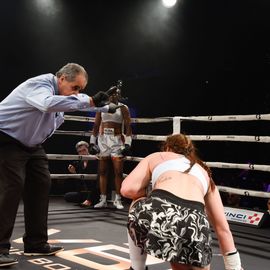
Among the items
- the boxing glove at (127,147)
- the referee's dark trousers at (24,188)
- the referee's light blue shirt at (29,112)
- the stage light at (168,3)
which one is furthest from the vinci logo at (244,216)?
the stage light at (168,3)

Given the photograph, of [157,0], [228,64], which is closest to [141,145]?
[228,64]

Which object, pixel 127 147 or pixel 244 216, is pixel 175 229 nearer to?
pixel 244 216

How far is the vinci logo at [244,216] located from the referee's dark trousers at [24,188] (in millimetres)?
2059

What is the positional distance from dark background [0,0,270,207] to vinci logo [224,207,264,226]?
8.68 ft

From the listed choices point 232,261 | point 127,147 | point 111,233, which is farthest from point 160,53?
point 232,261

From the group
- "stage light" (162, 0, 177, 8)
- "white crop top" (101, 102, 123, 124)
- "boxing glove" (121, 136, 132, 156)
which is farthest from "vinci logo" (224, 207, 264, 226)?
"stage light" (162, 0, 177, 8)

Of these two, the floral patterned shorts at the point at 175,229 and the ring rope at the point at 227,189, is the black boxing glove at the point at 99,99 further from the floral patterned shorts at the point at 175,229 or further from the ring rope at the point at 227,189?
the ring rope at the point at 227,189

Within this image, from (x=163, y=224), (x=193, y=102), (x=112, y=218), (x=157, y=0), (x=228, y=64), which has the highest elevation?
(x=157, y=0)

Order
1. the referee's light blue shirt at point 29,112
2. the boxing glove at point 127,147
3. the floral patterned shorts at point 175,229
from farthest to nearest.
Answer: the boxing glove at point 127,147
the referee's light blue shirt at point 29,112
the floral patterned shorts at point 175,229

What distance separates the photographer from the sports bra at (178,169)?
1805 mm

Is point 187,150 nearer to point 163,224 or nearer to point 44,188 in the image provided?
point 163,224

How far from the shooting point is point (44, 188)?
2598mm

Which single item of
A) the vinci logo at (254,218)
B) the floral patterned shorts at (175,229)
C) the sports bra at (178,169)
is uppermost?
the sports bra at (178,169)

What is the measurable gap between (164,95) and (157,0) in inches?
66.0
